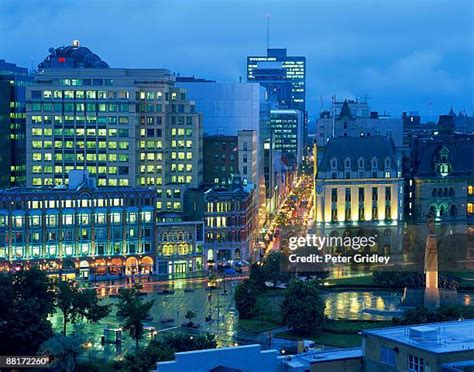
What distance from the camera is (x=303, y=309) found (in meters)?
68.3

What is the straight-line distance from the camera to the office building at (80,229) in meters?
94.8

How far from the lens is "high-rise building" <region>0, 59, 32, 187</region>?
13600 cm

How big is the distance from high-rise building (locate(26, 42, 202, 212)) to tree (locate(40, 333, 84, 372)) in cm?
6158

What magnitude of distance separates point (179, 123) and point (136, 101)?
19.5ft

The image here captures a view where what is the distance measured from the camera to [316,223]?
355 ft

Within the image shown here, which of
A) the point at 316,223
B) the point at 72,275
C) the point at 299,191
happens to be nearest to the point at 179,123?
the point at 316,223

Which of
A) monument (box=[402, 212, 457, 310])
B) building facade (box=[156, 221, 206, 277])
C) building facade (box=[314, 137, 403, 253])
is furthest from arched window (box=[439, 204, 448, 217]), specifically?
monument (box=[402, 212, 457, 310])

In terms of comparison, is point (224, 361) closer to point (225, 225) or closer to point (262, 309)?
point (262, 309)

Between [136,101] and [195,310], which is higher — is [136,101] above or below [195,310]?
above

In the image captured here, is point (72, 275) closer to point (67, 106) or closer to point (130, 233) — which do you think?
point (130, 233)

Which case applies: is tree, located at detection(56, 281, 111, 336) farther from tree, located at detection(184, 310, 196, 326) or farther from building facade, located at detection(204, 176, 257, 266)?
building facade, located at detection(204, 176, 257, 266)

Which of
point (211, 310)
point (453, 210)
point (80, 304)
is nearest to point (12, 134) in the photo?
point (453, 210)

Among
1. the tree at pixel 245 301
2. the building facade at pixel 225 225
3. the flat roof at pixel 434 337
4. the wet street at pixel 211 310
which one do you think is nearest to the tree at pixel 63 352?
the wet street at pixel 211 310

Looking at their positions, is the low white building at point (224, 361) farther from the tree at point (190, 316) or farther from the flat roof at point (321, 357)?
the tree at point (190, 316)
